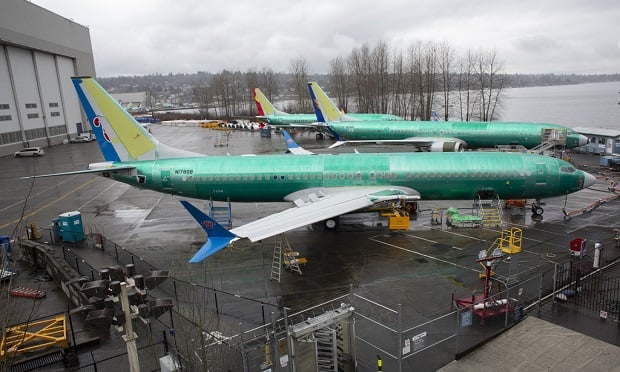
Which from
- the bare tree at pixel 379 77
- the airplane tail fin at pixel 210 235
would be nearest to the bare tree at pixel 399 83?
the bare tree at pixel 379 77

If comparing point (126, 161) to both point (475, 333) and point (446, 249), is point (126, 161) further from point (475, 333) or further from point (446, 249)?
point (475, 333)

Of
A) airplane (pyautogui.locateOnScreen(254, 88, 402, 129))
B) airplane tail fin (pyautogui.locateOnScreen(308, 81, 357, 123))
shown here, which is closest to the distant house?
airplane tail fin (pyautogui.locateOnScreen(308, 81, 357, 123))

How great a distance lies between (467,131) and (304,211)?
35507mm

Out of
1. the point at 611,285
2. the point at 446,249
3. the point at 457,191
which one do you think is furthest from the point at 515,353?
the point at 457,191

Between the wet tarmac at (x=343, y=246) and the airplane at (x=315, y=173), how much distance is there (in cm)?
253

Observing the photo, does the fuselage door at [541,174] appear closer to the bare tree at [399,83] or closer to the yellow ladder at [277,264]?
the yellow ladder at [277,264]

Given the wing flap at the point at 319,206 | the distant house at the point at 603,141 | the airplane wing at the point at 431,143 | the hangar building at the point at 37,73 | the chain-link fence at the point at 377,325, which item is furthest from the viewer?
the hangar building at the point at 37,73

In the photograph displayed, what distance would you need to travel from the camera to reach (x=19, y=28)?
69750 mm

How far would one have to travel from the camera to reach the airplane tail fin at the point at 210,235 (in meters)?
14.9

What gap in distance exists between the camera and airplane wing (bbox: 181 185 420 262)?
15.3 metres

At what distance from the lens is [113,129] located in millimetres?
26422

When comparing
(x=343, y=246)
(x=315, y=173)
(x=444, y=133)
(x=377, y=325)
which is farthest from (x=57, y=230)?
(x=444, y=133)

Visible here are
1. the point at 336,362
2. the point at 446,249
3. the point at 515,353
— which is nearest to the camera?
the point at 336,362

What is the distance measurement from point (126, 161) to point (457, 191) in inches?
843
